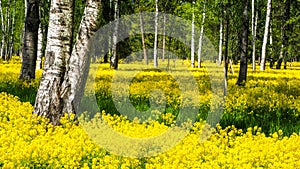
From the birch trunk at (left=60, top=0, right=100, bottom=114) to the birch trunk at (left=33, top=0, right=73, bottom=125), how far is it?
149 millimetres

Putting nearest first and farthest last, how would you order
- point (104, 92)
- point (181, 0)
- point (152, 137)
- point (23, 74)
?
point (152, 137)
point (104, 92)
point (23, 74)
point (181, 0)

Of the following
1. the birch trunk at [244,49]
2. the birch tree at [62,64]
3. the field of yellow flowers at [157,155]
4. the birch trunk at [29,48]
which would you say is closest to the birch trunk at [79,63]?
the birch tree at [62,64]

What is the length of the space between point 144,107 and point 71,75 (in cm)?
319

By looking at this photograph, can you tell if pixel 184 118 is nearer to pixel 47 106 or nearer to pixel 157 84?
pixel 47 106

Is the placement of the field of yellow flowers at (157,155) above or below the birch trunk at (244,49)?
below

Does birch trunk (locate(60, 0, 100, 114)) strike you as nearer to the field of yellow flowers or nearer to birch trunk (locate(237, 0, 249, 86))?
the field of yellow flowers

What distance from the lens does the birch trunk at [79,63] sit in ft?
28.0

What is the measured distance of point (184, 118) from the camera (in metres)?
9.91

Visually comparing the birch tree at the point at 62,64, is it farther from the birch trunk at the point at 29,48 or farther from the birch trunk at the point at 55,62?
the birch trunk at the point at 29,48

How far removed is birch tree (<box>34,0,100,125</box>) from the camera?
848 cm

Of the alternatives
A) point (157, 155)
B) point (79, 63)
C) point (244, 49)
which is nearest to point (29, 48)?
point (79, 63)

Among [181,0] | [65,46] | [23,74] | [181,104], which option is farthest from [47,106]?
[181,0]

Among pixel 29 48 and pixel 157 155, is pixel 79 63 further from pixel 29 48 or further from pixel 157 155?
pixel 29 48

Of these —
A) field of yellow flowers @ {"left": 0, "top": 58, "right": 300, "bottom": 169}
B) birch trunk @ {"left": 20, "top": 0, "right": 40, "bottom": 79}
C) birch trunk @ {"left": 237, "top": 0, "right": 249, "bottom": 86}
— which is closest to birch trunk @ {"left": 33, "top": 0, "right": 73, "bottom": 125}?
field of yellow flowers @ {"left": 0, "top": 58, "right": 300, "bottom": 169}
